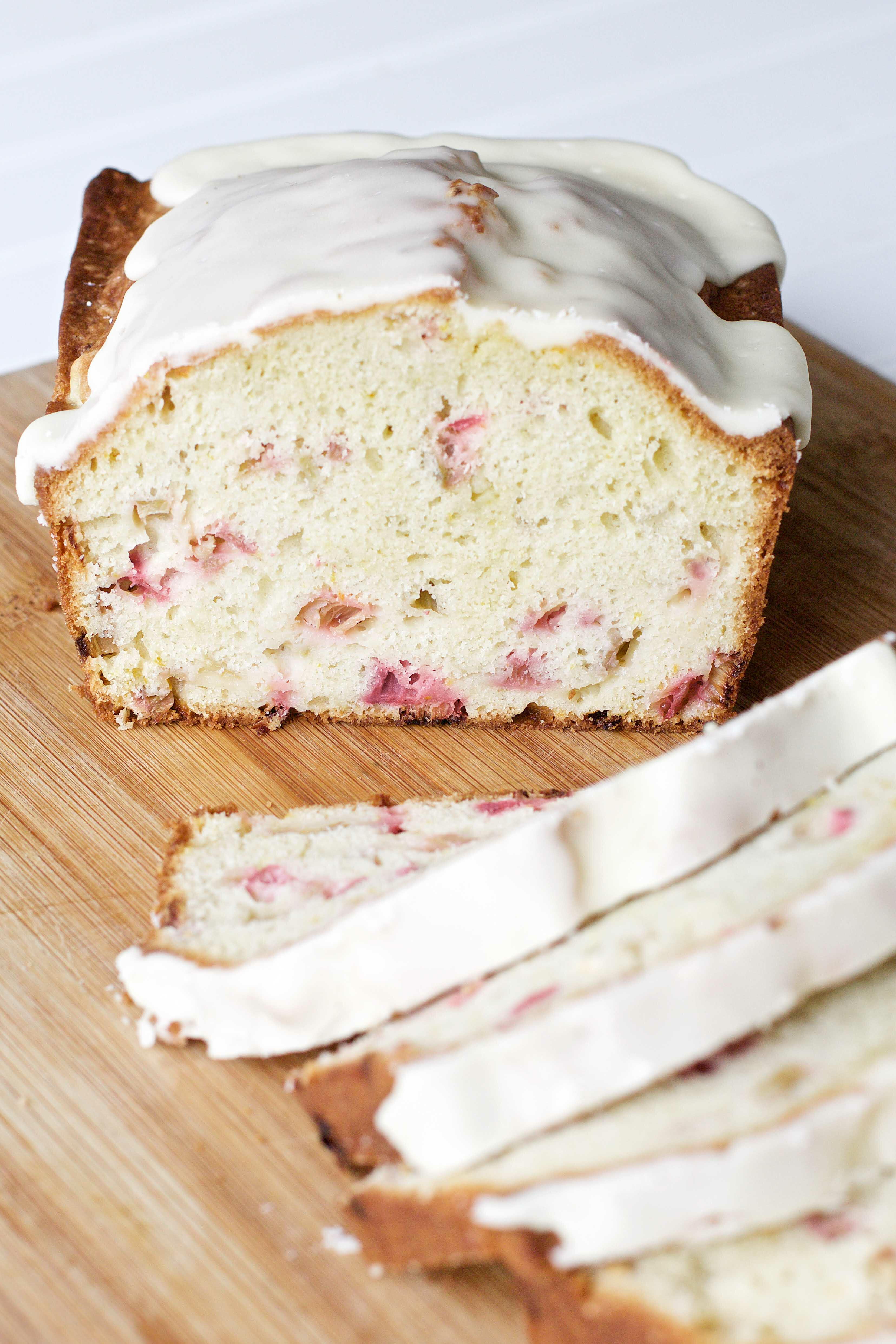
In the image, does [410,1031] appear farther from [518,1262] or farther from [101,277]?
[101,277]

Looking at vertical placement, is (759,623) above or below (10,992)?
above

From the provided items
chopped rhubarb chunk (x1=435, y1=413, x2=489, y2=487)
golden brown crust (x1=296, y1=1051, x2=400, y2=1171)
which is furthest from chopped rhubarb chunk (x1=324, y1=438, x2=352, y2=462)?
golden brown crust (x1=296, y1=1051, x2=400, y2=1171)

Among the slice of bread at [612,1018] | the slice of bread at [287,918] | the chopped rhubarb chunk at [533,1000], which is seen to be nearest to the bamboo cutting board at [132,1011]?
the slice of bread at [287,918]

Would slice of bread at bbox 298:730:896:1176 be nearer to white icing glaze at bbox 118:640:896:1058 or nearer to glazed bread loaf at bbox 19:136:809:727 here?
white icing glaze at bbox 118:640:896:1058

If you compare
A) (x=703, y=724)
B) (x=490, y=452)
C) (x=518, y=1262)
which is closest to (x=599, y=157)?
(x=490, y=452)

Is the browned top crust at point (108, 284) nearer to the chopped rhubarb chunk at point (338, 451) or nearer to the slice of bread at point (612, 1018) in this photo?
the chopped rhubarb chunk at point (338, 451)

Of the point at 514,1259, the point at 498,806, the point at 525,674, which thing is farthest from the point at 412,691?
the point at 514,1259
